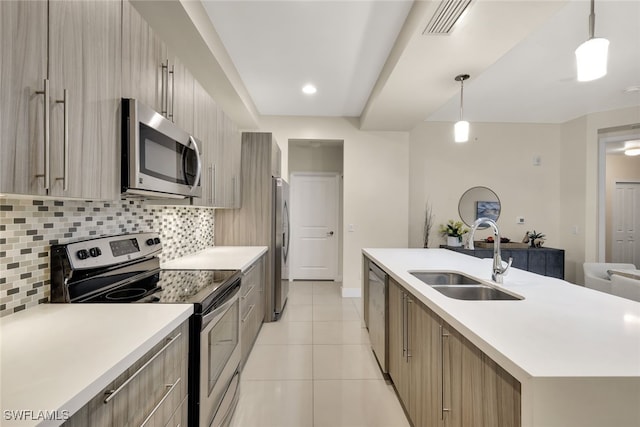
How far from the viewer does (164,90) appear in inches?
61.8

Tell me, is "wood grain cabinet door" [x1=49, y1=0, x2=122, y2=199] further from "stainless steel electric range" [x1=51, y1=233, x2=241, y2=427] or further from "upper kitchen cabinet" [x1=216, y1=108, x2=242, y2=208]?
"upper kitchen cabinet" [x1=216, y1=108, x2=242, y2=208]

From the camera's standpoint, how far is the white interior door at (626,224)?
19.6 feet

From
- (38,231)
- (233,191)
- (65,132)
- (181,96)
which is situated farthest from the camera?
(233,191)

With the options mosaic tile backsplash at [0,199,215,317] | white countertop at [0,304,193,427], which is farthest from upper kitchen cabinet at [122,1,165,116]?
white countertop at [0,304,193,427]

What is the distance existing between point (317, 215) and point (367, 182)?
141 cm

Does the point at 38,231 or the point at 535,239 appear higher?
the point at 38,231

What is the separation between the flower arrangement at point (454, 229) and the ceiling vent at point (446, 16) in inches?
130

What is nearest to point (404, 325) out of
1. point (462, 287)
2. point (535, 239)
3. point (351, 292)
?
point (462, 287)

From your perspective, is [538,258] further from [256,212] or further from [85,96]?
[85,96]

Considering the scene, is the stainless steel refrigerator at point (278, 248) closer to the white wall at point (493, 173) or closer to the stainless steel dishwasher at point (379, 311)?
the stainless steel dishwasher at point (379, 311)

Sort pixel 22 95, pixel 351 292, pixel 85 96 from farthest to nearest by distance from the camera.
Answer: pixel 351 292 → pixel 85 96 → pixel 22 95

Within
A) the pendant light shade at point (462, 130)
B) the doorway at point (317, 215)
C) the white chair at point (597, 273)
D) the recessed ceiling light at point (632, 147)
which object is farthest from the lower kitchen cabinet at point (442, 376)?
the recessed ceiling light at point (632, 147)

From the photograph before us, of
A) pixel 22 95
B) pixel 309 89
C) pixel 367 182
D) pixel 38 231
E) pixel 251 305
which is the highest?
pixel 309 89

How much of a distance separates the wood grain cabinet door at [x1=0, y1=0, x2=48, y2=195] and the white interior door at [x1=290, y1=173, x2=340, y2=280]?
4.82 metres
